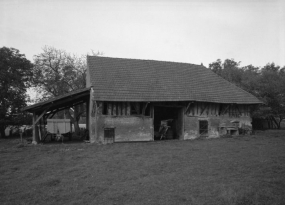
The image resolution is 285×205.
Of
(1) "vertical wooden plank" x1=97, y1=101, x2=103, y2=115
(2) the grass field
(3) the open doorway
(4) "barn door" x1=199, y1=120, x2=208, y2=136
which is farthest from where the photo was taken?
(3) the open doorway

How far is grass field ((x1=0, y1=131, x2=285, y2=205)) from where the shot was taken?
5.48m

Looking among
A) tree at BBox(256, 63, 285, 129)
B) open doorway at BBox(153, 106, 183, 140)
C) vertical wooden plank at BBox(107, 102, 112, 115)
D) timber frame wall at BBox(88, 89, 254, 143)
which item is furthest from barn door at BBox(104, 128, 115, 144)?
tree at BBox(256, 63, 285, 129)

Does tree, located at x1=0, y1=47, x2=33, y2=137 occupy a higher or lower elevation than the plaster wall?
higher

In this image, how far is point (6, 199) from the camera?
559 centimetres

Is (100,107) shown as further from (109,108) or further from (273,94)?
(273,94)

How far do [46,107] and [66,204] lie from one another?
11256 millimetres

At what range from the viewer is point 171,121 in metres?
18.8

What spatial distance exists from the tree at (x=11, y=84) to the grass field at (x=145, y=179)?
44.5ft

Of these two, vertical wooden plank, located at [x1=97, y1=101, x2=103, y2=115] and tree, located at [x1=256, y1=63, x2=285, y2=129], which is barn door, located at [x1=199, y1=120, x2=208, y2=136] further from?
tree, located at [x1=256, y1=63, x2=285, y2=129]

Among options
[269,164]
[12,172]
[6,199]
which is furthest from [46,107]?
[269,164]

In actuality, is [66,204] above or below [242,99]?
below

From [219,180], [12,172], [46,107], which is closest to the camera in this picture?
[219,180]

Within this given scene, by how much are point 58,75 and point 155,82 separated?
12.9 meters

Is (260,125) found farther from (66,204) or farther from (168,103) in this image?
(66,204)
